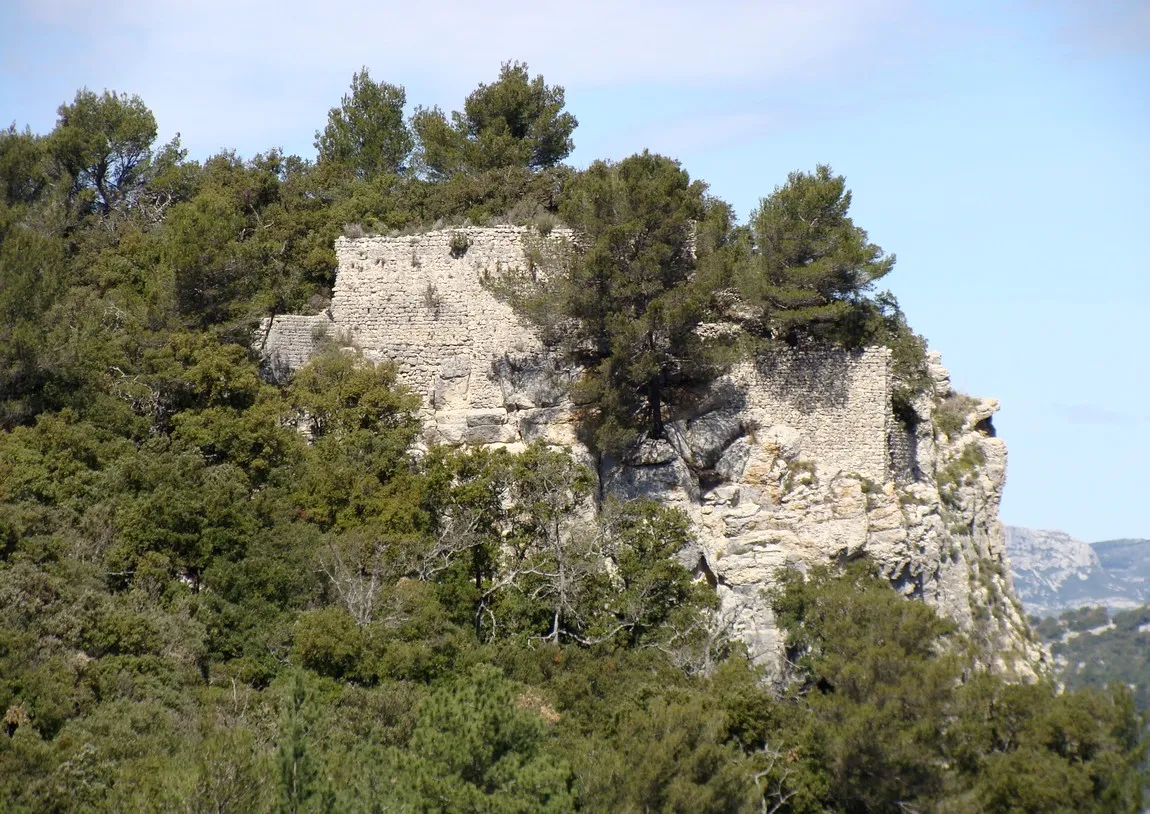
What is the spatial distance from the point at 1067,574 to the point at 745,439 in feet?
534

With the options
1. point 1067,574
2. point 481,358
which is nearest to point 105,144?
point 481,358

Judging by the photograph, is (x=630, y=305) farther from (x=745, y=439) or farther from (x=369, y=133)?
(x=369, y=133)

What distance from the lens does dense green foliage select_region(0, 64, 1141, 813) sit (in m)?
20.0

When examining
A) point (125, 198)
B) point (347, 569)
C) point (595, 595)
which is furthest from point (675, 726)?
point (125, 198)

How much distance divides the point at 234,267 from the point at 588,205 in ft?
20.8

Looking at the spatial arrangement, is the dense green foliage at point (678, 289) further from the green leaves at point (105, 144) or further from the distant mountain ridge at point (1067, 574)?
the distant mountain ridge at point (1067, 574)

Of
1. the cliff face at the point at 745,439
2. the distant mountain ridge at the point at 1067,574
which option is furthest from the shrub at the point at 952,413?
the distant mountain ridge at the point at 1067,574

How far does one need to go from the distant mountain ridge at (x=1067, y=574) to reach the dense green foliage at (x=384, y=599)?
13597 centimetres

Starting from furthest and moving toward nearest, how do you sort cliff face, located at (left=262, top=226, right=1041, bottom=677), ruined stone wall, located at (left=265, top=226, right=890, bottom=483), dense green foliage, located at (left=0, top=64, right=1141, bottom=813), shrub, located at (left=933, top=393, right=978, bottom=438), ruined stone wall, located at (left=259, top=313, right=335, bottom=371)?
shrub, located at (left=933, top=393, right=978, bottom=438) < ruined stone wall, located at (left=259, top=313, right=335, bottom=371) < ruined stone wall, located at (left=265, top=226, right=890, bottom=483) < cliff face, located at (left=262, top=226, right=1041, bottom=677) < dense green foliage, located at (left=0, top=64, right=1141, bottom=813)

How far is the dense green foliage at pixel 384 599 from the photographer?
65.6ft

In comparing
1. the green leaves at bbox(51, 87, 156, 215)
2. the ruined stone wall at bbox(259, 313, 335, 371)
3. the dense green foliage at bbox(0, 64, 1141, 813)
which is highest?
the green leaves at bbox(51, 87, 156, 215)

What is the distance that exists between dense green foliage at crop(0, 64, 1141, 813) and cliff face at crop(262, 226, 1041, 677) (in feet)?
2.14

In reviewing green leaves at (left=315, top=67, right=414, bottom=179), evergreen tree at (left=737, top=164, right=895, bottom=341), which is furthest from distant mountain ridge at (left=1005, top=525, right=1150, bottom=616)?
evergreen tree at (left=737, top=164, right=895, bottom=341)

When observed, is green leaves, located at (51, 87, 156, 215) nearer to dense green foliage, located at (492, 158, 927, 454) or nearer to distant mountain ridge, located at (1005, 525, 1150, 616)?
dense green foliage, located at (492, 158, 927, 454)
